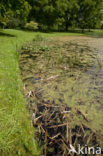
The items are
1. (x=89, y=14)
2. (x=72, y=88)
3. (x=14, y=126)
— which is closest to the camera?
(x=14, y=126)

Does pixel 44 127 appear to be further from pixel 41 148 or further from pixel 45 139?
pixel 41 148

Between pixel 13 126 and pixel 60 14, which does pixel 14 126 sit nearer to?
pixel 13 126

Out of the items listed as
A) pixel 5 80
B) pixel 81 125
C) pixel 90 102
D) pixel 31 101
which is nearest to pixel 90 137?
pixel 81 125

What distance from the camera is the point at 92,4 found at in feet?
120

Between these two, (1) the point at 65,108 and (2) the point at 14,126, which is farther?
(1) the point at 65,108

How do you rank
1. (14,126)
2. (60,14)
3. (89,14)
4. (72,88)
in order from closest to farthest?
(14,126) → (72,88) → (60,14) → (89,14)

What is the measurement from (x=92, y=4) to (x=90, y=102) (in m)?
43.4

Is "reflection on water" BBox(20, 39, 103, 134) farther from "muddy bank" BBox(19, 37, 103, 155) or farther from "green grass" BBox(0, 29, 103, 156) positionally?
"green grass" BBox(0, 29, 103, 156)

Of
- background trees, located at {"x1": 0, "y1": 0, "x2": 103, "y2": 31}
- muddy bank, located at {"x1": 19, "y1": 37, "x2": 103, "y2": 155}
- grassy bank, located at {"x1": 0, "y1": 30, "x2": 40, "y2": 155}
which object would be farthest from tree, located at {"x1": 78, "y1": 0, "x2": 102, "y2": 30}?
grassy bank, located at {"x1": 0, "y1": 30, "x2": 40, "y2": 155}

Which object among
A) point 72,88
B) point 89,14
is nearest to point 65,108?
point 72,88

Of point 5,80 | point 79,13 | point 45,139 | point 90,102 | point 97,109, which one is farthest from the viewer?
point 79,13

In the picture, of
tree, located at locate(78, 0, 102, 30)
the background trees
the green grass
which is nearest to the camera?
the green grass

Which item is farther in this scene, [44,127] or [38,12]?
[38,12]

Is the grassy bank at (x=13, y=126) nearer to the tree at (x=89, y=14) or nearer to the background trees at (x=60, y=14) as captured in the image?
the background trees at (x=60, y=14)
